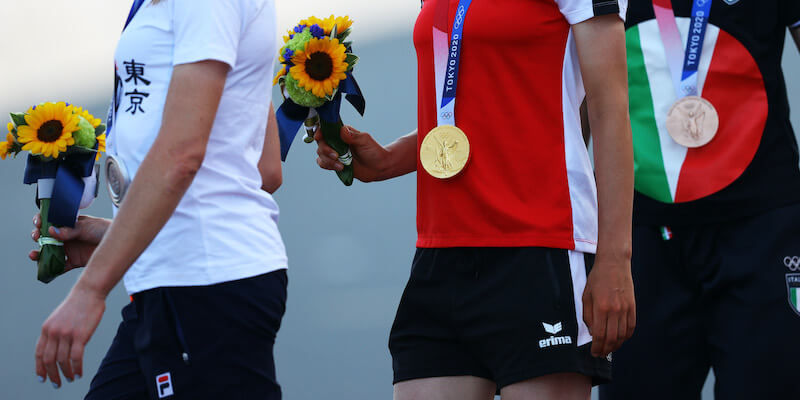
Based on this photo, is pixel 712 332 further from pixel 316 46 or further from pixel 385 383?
pixel 385 383

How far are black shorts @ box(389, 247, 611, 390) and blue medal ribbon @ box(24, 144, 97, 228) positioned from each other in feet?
2.81

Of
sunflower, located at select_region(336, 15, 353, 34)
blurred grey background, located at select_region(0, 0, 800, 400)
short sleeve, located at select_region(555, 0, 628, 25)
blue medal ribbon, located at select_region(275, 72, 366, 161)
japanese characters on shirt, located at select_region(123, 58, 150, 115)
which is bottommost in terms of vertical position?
blurred grey background, located at select_region(0, 0, 800, 400)

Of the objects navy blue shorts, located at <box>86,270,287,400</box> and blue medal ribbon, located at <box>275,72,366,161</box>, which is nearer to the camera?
navy blue shorts, located at <box>86,270,287,400</box>

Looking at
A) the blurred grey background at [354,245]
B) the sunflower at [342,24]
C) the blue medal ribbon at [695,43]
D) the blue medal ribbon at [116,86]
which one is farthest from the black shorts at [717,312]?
the blurred grey background at [354,245]

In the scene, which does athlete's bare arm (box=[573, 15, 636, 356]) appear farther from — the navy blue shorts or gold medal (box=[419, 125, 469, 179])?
the navy blue shorts

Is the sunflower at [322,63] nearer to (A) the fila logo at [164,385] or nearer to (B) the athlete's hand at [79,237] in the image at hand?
(B) the athlete's hand at [79,237]

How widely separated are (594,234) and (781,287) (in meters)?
0.57

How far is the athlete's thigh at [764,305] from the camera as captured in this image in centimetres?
216

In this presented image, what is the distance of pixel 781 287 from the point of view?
2168 mm

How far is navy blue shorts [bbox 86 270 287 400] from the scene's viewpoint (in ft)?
5.46

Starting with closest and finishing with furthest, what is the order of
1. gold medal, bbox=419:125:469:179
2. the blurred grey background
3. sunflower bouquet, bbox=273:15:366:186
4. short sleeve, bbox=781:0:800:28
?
gold medal, bbox=419:125:469:179 → short sleeve, bbox=781:0:800:28 → sunflower bouquet, bbox=273:15:366:186 → the blurred grey background

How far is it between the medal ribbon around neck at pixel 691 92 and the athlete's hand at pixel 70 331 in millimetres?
1405

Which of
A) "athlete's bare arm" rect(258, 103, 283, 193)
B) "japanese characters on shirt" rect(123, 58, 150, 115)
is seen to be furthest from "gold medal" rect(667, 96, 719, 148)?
"japanese characters on shirt" rect(123, 58, 150, 115)

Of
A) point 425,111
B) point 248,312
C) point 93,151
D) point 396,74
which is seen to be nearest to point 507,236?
point 425,111
